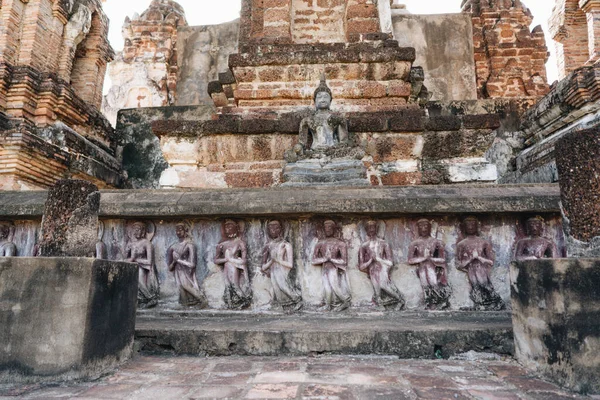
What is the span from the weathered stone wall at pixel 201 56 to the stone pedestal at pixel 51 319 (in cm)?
1197

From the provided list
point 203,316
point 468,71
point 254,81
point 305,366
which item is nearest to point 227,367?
point 305,366

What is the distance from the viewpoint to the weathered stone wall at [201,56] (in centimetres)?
1448

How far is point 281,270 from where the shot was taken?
179 inches

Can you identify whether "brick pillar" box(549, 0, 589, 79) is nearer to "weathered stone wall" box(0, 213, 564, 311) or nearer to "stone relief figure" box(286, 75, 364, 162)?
"stone relief figure" box(286, 75, 364, 162)

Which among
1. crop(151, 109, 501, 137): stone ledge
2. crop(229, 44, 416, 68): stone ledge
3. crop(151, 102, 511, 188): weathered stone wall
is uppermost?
crop(229, 44, 416, 68): stone ledge

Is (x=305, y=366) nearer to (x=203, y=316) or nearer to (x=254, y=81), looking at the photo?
(x=203, y=316)

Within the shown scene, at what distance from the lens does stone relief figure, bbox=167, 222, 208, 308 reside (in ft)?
15.0

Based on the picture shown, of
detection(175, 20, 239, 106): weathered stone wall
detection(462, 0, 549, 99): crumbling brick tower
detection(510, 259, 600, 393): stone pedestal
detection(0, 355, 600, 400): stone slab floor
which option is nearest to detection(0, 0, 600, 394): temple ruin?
detection(510, 259, 600, 393): stone pedestal

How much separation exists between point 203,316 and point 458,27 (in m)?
12.9

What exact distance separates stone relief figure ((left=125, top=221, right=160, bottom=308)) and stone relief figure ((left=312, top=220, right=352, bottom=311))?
5.63 ft

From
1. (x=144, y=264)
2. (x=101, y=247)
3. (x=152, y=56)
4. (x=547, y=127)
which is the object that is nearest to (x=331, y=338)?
(x=144, y=264)

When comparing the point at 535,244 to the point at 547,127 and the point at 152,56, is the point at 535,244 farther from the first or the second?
the point at 152,56

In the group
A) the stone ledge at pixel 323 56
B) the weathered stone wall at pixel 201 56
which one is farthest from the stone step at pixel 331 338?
the weathered stone wall at pixel 201 56

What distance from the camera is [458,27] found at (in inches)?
544
